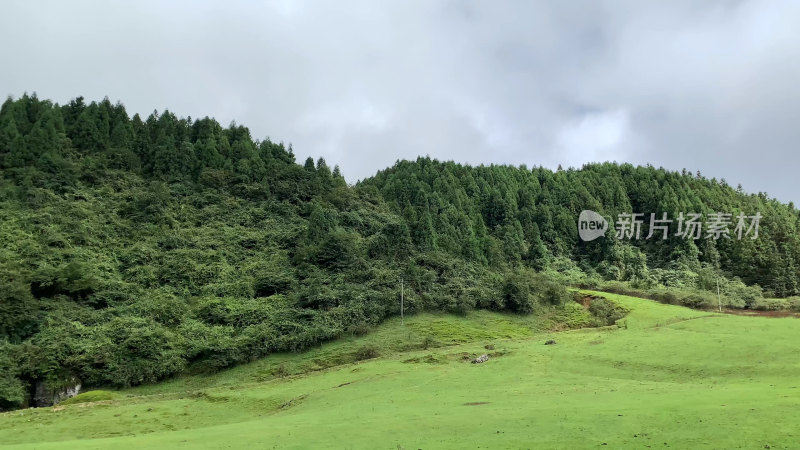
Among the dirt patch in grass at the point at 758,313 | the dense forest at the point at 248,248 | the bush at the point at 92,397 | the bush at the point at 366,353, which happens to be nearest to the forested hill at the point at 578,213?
the dense forest at the point at 248,248

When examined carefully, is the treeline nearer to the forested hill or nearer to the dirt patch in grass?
the forested hill

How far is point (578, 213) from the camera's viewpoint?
121625mm

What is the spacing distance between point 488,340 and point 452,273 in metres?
16.8

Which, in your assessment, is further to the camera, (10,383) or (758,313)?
(758,313)

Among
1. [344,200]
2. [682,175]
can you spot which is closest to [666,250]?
[682,175]

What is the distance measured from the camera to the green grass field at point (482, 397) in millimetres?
19625

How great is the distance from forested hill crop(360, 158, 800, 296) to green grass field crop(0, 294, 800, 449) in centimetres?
3527

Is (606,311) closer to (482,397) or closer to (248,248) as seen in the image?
(482,397)

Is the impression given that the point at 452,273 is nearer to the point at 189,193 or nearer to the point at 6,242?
the point at 189,193

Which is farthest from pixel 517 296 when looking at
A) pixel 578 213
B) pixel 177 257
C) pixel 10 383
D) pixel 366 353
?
pixel 578 213

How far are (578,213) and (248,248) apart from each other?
7625cm

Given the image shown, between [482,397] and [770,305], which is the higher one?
[770,305]

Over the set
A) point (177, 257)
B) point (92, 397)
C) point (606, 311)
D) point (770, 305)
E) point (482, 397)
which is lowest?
point (92, 397)

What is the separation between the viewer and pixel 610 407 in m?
23.1
